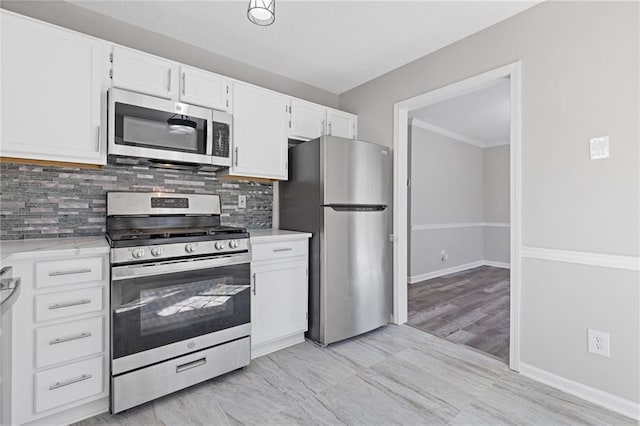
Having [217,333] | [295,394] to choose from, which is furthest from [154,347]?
[295,394]

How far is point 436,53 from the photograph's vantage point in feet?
8.93

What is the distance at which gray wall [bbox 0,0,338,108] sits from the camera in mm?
2084

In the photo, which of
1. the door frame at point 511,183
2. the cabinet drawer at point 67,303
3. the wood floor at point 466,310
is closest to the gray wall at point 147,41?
the door frame at point 511,183

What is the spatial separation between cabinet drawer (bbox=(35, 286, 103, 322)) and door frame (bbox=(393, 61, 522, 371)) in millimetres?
2447

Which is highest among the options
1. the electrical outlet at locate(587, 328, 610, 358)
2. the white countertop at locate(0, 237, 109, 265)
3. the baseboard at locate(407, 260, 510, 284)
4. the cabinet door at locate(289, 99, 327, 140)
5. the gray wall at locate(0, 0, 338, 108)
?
the gray wall at locate(0, 0, 338, 108)

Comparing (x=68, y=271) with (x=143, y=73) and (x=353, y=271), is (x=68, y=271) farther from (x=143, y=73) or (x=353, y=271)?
(x=353, y=271)

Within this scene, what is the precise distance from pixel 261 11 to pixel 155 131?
1.20 meters

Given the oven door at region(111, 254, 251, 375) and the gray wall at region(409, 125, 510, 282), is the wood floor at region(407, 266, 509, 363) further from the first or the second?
the oven door at region(111, 254, 251, 375)

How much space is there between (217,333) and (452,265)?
182 inches

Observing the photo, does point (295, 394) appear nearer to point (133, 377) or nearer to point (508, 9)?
point (133, 377)

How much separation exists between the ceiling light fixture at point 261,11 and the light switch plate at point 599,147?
1.97 m

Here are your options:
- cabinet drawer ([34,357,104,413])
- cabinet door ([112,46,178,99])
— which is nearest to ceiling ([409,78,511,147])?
cabinet door ([112,46,178,99])

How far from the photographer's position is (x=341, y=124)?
3.32 m

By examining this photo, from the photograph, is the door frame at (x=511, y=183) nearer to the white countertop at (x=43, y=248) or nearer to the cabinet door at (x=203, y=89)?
the cabinet door at (x=203, y=89)
